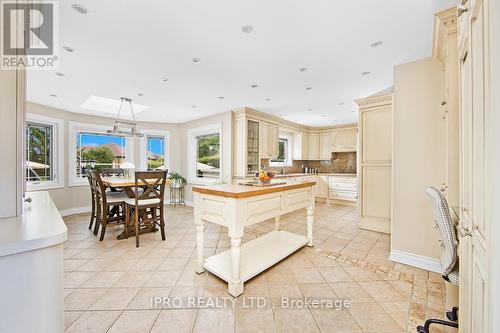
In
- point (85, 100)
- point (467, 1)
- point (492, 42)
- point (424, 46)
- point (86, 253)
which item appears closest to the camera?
point (492, 42)

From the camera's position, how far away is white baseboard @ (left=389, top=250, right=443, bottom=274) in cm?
230

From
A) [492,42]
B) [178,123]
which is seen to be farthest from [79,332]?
[178,123]

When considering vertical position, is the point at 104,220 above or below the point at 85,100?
below

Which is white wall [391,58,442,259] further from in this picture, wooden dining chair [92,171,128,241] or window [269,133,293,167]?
window [269,133,293,167]

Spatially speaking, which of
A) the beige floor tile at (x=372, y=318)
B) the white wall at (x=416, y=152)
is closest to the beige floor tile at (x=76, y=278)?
the beige floor tile at (x=372, y=318)

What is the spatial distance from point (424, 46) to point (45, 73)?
4735mm

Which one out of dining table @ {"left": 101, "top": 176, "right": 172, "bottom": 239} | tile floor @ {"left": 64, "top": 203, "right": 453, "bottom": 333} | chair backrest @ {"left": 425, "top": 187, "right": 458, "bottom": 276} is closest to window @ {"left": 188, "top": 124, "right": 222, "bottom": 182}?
dining table @ {"left": 101, "top": 176, "right": 172, "bottom": 239}

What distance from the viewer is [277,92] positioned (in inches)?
145

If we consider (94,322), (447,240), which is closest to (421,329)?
(447,240)

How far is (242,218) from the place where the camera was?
6.05 ft

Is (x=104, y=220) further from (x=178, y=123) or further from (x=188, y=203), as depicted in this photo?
(x=178, y=123)

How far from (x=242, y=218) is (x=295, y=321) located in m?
0.88

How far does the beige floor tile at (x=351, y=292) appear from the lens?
5.98ft

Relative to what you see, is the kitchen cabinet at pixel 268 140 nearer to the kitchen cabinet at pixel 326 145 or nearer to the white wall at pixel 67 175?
the kitchen cabinet at pixel 326 145
